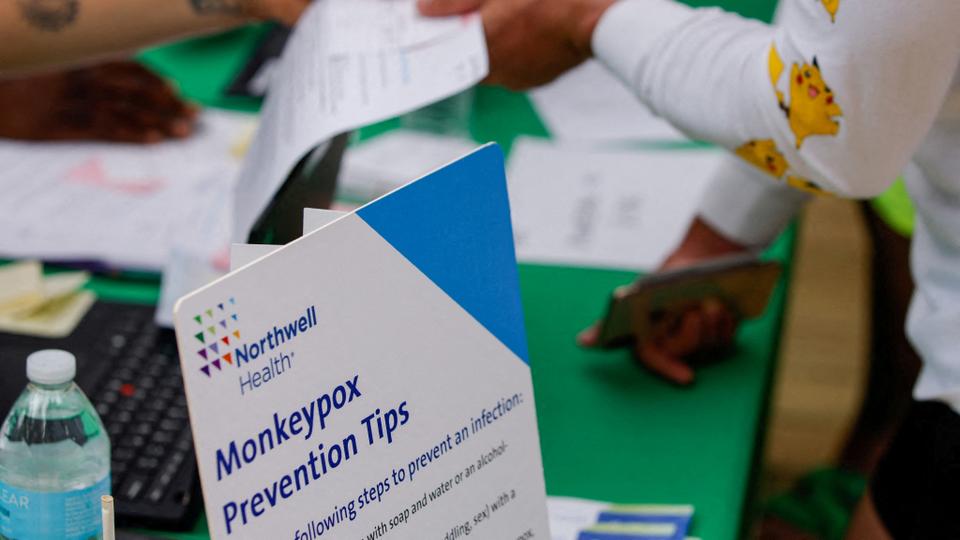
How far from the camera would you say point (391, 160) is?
162 cm

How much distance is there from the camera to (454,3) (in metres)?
1.04

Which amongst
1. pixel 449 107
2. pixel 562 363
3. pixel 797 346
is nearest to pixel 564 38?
pixel 562 363

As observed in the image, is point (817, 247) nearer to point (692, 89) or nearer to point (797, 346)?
point (797, 346)

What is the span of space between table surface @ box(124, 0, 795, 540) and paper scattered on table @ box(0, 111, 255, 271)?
0.06 m

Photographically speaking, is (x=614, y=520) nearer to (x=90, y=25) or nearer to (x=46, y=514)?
(x=46, y=514)

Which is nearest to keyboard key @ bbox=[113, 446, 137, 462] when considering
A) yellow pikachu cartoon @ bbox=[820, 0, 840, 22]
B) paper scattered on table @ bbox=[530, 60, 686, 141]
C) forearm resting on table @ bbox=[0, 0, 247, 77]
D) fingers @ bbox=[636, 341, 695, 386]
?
forearm resting on table @ bbox=[0, 0, 247, 77]

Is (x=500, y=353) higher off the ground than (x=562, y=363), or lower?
higher

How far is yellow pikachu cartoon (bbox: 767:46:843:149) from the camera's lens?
2.69 feet

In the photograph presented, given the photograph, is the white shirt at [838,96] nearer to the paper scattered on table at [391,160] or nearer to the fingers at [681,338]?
the fingers at [681,338]

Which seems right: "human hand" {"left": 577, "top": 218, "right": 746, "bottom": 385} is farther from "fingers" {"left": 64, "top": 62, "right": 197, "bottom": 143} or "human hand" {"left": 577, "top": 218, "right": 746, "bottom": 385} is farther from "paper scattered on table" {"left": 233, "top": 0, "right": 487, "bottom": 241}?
"fingers" {"left": 64, "top": 62, "right": 197, "bottom": 143}

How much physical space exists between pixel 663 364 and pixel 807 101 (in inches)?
17.3

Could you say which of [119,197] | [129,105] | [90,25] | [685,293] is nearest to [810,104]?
[685,293]

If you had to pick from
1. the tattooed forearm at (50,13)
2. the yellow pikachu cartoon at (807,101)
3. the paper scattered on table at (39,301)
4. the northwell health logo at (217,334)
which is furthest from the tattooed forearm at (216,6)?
the northwell health logo at (217,334)

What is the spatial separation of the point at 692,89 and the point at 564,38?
16 cm
